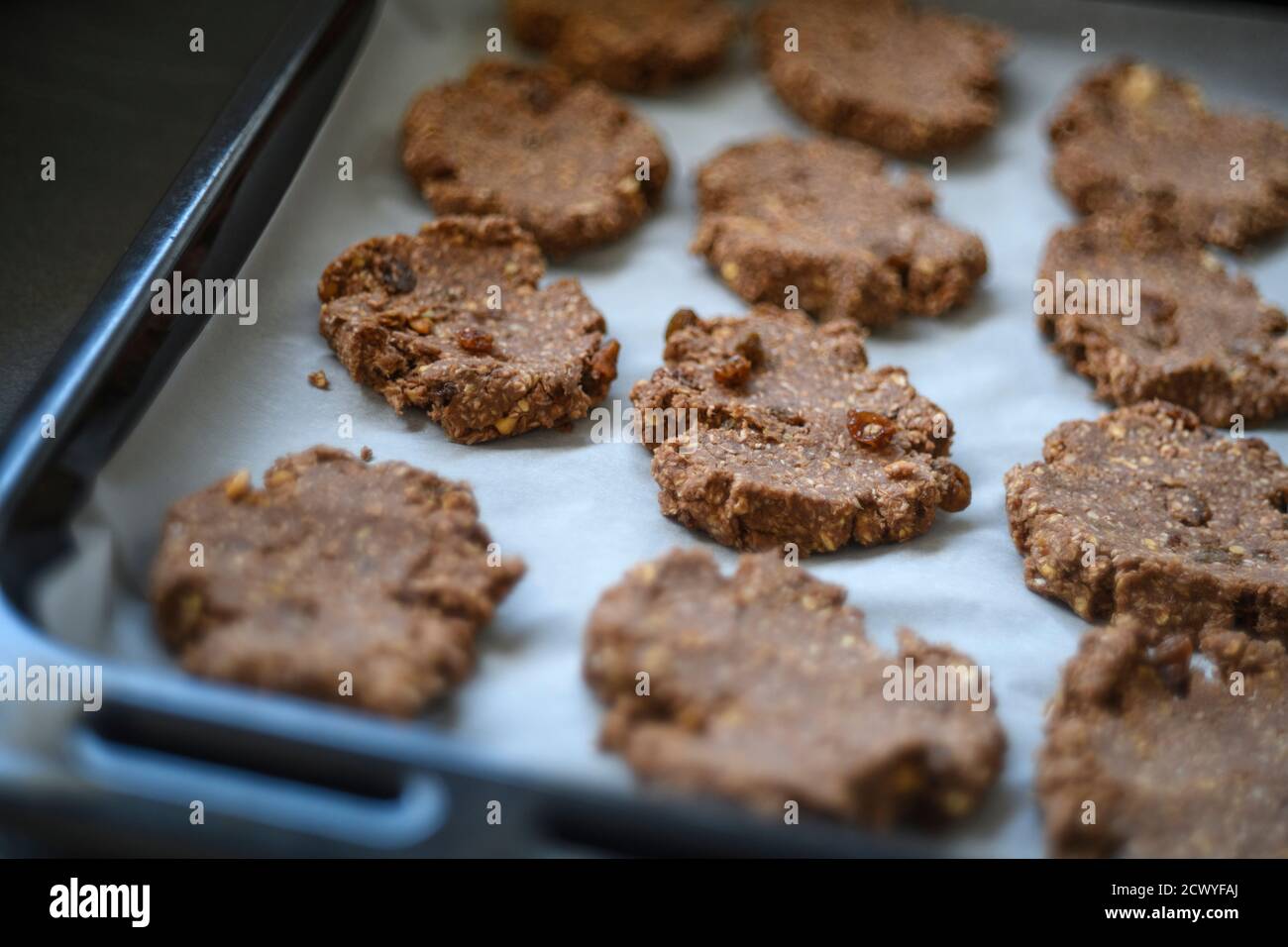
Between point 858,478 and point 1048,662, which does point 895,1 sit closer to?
point 858,478

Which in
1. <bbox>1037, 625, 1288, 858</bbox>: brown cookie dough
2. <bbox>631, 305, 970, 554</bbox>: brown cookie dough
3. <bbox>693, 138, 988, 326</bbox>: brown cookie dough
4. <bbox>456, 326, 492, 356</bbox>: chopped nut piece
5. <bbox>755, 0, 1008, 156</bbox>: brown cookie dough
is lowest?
<bbox>1037, 625, 1288, 858</bbox>: brown cookie dough

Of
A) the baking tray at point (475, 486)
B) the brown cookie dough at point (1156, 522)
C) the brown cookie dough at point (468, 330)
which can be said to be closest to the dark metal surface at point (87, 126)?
the baking tray at point (475, 486)

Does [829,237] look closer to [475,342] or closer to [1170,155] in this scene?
[475,342]

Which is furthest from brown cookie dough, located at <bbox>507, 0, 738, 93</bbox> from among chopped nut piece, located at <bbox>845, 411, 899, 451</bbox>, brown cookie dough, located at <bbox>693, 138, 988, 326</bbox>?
chopped nut piece, located at <bbox>845, 411, 899, 451</bbox>

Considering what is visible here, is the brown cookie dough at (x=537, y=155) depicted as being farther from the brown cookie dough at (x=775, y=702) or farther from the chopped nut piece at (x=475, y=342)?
the brown cookie dough at (x=775, y=702)

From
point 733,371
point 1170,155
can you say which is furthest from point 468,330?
point 1170,155

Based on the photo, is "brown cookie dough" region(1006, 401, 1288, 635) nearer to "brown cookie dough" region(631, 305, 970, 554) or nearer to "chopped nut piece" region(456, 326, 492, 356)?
"brown cookie dough" region(631, 305, 970, 554)
